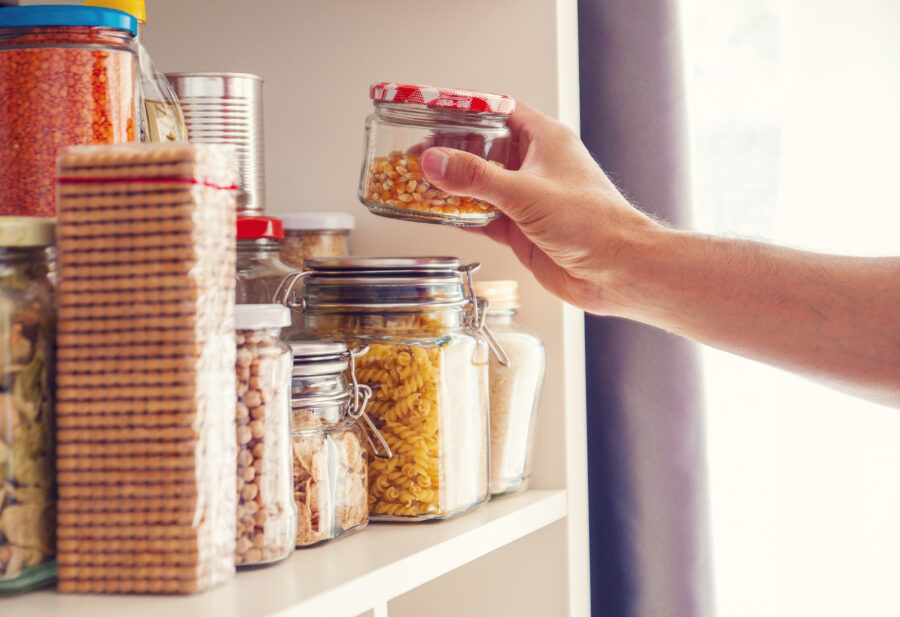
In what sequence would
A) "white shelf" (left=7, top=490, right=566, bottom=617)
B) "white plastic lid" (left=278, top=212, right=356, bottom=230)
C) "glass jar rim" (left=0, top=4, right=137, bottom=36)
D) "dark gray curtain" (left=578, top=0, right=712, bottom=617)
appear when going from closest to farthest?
"white shelf" (left=7, top=490, right=566, bottom=617) < "glass jar rim" (left=0, top=4, right=137, bottom=36) < "white plastic lid" (left=278, top=212, right=356, bottom=230) < "dark gray curtain" (left=578, top=0, right=712, bottom=617)

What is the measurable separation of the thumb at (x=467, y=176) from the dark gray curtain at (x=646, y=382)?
383 millimetres

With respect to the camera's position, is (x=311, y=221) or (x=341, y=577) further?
(x=311, y=221)

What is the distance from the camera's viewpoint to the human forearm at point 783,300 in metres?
0.90

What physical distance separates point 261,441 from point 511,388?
349mm

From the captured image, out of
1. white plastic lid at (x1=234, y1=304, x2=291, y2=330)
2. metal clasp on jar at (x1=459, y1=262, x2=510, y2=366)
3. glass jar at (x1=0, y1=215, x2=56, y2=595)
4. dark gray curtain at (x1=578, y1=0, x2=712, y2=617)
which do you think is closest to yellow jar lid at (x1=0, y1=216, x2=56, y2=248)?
glass jar at (x1=0, y1=215, x2=56, y2=595)

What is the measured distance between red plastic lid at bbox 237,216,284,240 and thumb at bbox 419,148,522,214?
146 mm

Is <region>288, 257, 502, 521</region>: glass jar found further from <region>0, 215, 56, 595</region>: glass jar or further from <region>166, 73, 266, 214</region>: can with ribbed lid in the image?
<region>0, 215, 56, 595</region>: glass jar

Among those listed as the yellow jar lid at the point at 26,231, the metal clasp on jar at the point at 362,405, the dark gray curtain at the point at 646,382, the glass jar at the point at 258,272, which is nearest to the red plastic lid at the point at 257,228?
the glass jar at the point at 258,272

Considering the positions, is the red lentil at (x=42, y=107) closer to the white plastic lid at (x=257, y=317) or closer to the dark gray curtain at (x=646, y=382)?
the white plastic lid at (x=257, y=317)

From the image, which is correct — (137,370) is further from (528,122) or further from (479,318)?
(528,122)

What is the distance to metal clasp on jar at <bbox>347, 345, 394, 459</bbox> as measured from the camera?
2.56ft

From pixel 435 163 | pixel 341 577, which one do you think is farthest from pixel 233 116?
pixel 341 577

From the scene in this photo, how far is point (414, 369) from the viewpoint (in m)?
0.81

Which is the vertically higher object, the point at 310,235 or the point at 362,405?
the point at 310,235
